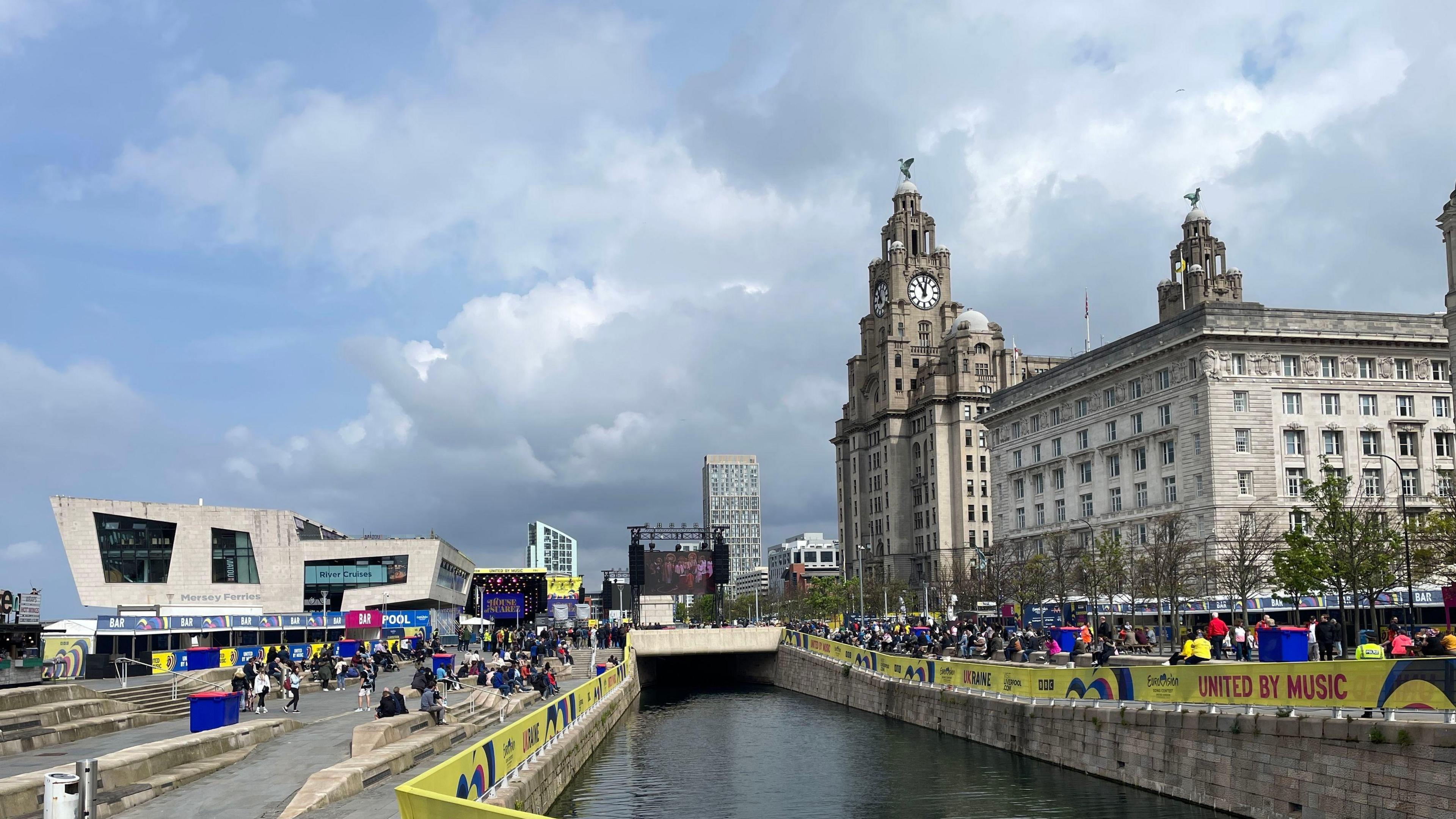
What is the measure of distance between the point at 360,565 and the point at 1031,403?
65.0m

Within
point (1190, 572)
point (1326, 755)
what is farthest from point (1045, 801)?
point (1190, 572)

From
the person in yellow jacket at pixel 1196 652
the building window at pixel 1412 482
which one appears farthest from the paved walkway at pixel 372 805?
the building window at pixel 1412 482

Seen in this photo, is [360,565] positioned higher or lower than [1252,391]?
lower

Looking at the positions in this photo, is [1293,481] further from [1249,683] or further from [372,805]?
[372,805]

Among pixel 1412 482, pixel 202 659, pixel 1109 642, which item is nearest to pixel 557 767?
pixel 1109 642

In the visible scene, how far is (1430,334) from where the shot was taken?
8712 centimetres

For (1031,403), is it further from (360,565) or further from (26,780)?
(26,780)

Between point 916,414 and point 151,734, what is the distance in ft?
427

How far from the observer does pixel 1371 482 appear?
8538cm

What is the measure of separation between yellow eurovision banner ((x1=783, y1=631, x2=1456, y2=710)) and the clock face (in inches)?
4878

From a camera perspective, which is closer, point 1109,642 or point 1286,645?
point 1286,645

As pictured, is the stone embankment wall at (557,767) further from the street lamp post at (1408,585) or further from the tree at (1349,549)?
the tree at (1349,549)

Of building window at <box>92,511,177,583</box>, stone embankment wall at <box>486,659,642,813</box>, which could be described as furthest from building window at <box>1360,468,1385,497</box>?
building window at <box>92,511,177,583</box>

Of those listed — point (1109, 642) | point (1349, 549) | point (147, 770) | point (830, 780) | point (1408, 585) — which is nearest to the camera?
point (147, 770)
